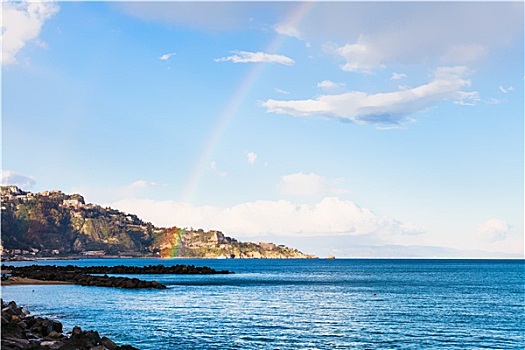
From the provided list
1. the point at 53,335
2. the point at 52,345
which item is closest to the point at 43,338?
the point at 53,335

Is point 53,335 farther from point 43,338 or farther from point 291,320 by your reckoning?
point 291,320

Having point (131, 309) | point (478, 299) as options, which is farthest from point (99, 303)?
point (478, 299)

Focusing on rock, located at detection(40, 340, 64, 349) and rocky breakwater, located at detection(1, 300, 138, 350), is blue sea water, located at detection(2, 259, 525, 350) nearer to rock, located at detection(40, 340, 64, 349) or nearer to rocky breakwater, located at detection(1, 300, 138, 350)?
rocky breakwater, located at detection(1, 300, 138, 350)

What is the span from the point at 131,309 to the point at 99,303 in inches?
344

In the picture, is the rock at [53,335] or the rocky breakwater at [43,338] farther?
the rock at [53,335]

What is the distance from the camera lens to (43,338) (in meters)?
34.8

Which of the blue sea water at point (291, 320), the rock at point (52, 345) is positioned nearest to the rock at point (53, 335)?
the rock at point (52, 345)

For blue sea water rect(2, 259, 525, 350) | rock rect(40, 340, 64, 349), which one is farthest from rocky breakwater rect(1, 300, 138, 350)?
blue sea water rect(2, 259, 525, 350)

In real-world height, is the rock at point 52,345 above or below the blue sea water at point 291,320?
above

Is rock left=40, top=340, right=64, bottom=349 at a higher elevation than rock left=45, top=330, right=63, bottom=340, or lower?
higher

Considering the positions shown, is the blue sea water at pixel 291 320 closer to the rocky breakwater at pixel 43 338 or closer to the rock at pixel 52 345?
the rocky breakwater at pixel 43 338

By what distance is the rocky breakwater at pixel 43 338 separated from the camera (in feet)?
95.0

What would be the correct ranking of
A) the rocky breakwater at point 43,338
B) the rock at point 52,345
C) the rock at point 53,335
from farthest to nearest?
the rock at point 53,335 → the rock at point 52,345 → the rocky breakwater at point 43,338

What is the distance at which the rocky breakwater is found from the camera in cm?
2897
